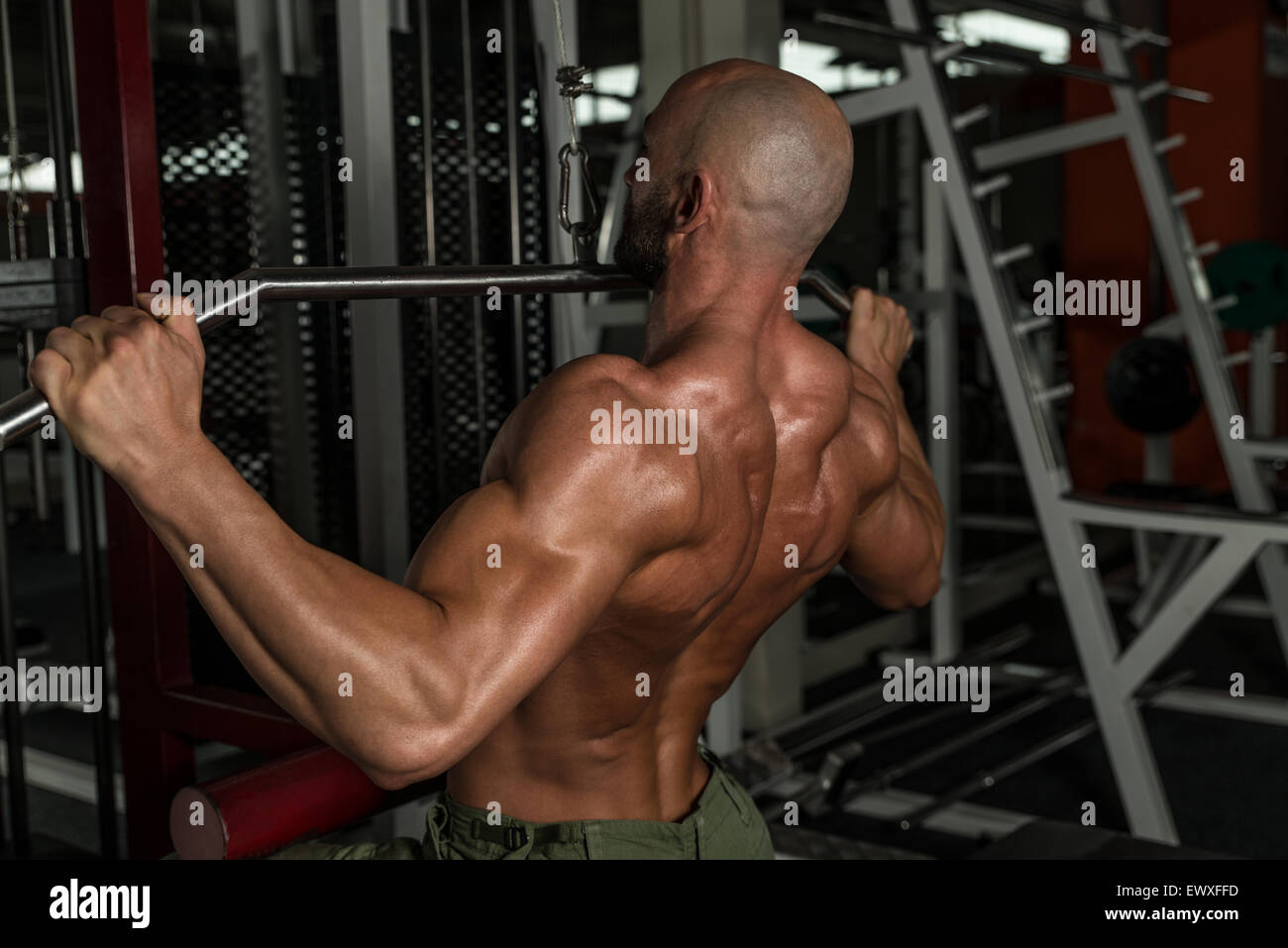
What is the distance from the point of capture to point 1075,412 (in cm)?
580

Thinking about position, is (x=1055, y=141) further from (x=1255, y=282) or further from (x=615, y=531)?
(x=615, y=531)

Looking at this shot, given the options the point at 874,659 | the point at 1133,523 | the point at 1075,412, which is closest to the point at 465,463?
the point at 1133,523

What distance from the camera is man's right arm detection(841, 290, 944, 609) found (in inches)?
53.9

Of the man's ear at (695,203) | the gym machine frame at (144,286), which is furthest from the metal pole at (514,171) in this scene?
the man's ear at (695,203)

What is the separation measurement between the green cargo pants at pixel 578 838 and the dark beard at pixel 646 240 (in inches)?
21.1

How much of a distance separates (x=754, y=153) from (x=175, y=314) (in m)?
0.49

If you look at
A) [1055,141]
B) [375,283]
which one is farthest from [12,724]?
[1055,141]

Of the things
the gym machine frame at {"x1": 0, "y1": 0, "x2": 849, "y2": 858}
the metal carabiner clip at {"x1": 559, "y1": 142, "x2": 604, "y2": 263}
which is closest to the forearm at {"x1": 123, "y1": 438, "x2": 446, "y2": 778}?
the gym machine frame at {"x1": 0, "y1": 0, "x2": 849, "y2": 858}

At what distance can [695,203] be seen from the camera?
104 cm

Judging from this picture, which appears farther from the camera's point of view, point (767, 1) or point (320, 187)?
point (767, 1)

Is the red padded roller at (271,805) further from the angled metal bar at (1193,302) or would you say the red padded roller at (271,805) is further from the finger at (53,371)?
the angled metal bar at (1193,302)
